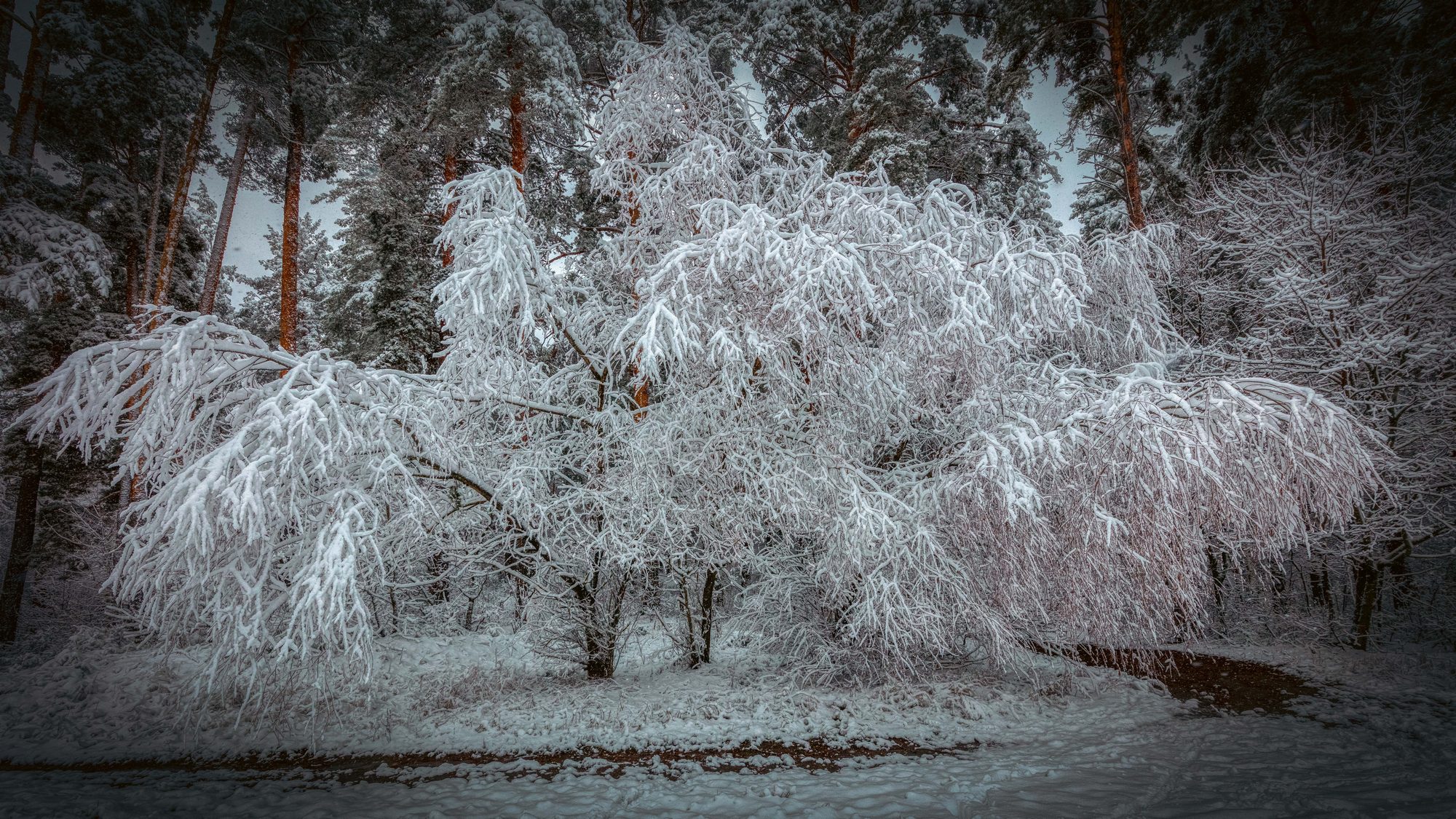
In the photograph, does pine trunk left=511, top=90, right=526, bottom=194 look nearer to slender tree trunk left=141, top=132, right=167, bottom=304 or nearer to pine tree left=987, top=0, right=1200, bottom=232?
slender tree trunk left=141, top=132, right=167, bottom=304

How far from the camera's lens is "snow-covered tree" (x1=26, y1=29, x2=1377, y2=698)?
13.9ft

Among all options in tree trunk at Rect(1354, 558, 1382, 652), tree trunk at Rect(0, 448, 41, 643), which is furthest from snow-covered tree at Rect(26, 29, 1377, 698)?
tree trunk at Rect(0, 448, 41, 643)

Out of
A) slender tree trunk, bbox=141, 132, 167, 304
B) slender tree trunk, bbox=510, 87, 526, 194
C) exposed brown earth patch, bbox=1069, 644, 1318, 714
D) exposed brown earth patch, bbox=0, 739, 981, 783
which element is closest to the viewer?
exposed brown earth patch, bbox=0, 739, 981, 783

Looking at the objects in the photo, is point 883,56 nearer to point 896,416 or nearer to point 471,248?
point 896,416

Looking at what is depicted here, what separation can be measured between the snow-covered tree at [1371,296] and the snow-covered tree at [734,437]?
112 cm

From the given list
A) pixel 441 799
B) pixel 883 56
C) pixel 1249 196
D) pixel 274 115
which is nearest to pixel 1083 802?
pixel 441 799

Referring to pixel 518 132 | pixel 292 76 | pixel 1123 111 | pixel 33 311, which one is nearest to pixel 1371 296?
pixel 1123 111

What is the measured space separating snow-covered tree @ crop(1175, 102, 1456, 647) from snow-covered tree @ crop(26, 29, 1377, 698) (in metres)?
1.12

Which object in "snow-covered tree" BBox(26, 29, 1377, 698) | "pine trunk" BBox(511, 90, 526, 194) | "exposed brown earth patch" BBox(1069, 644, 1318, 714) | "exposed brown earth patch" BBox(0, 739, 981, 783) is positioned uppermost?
"pine trunk" BBox(511, 90, 526, 194)

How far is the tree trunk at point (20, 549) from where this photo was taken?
1032cm

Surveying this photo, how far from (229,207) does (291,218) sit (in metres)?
1.19

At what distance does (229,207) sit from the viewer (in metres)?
10.1

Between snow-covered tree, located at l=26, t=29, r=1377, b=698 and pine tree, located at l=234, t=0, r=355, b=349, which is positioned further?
pine tree, located at l=234, t=0, r=355, b=349

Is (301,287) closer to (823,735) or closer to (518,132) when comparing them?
(518,132)
